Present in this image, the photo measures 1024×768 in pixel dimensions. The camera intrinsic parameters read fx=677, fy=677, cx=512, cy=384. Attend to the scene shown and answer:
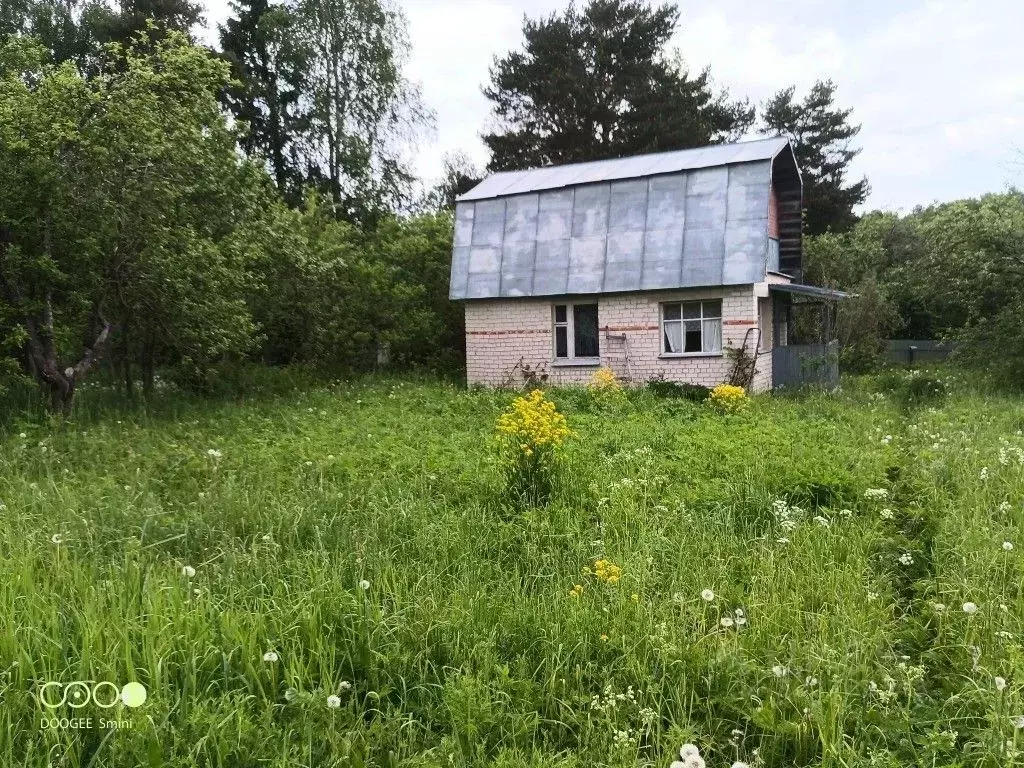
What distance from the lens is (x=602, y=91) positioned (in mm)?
29703

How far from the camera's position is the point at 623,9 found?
29859mm

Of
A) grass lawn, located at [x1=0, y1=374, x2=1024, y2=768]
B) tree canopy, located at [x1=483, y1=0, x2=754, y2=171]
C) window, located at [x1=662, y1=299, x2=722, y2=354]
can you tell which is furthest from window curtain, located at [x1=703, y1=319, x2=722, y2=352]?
tree canopy, located at [x1=483, y1=0, x2=754, y2=171]

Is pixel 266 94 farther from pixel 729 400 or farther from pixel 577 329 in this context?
pixel 729 400

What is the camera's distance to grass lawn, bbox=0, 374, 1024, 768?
8.78ft

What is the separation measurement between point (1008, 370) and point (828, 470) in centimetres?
1104

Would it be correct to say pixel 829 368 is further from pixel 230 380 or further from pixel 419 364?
pixel 230 380

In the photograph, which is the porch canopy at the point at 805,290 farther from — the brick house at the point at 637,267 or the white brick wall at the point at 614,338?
the white brick wall at the point at 614,338

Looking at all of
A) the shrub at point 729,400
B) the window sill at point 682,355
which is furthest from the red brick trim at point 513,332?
the shrub at point 729,400

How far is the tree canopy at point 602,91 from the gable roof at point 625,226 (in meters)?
12.8

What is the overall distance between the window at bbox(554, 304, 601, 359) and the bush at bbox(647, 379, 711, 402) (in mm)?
2048

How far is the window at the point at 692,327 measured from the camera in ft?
49.5

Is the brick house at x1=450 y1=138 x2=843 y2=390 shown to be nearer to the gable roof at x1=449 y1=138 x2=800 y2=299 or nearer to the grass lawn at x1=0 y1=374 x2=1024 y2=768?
the gable roof at x1=449 y1=138 x2=800 y2=299

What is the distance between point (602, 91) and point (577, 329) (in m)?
17.6

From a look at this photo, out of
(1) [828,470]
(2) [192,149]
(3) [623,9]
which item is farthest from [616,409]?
(3) [623,9]
